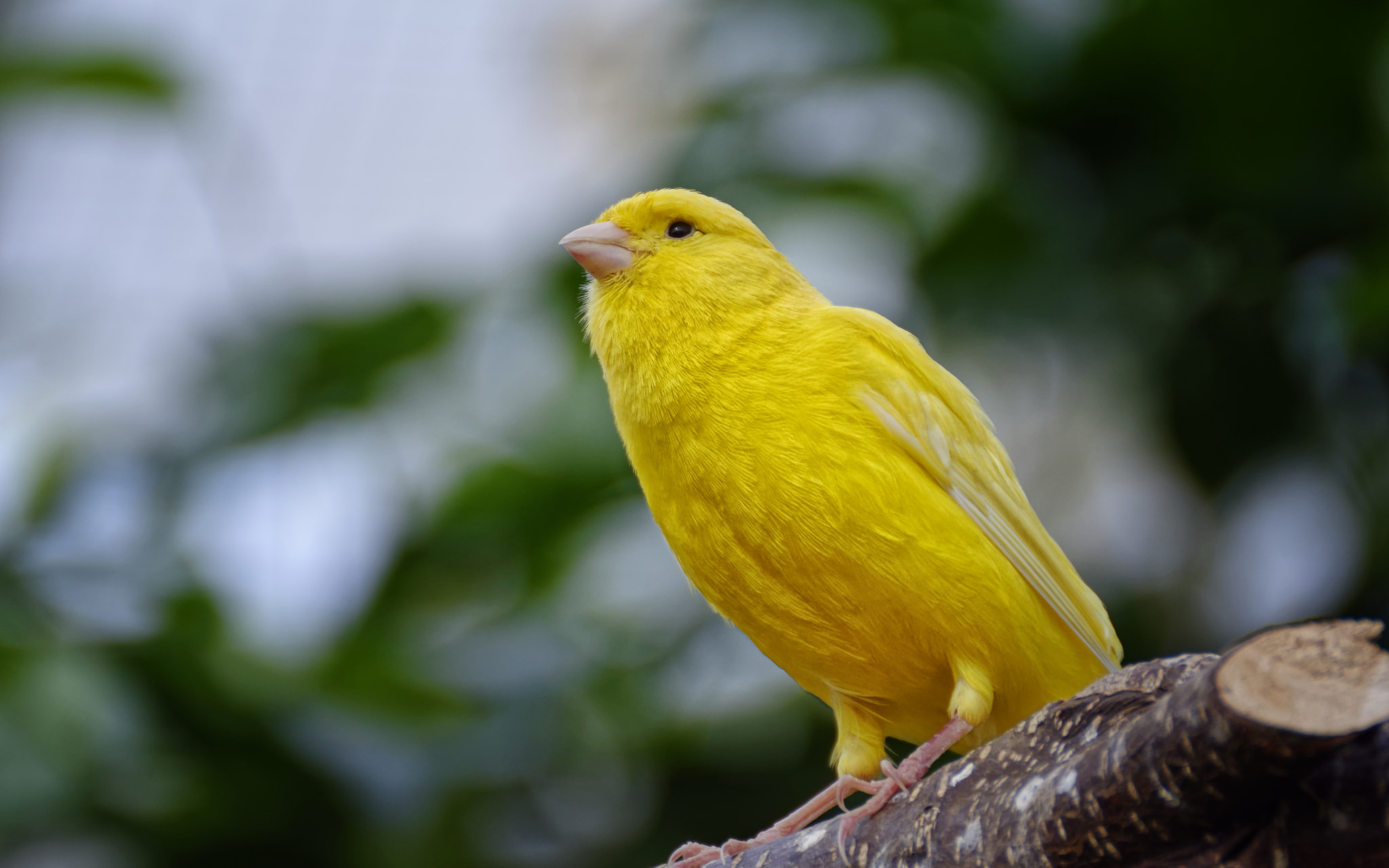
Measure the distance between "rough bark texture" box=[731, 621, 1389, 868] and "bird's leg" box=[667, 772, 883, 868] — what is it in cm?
26

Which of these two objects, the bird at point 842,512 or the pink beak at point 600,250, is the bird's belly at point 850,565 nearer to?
the bird at point 842,512

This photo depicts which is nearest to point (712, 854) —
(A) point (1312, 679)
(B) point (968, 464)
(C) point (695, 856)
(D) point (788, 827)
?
(C) point (695, 856)

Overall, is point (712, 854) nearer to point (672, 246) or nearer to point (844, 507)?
point (844, 507)

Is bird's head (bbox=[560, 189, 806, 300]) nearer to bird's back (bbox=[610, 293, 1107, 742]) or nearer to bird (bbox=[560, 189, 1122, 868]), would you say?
bird (bbox=[560, 189, 1122, 868])

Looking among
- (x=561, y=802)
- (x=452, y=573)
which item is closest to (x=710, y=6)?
(x=452, y=573)

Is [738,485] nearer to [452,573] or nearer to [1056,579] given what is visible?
[1056,579]

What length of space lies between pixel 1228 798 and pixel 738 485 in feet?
2.52

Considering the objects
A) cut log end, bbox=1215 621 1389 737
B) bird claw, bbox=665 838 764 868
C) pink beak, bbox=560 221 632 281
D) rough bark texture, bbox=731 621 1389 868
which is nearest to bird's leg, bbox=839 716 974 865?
rough bark texture, bbox=731 621 1389 868

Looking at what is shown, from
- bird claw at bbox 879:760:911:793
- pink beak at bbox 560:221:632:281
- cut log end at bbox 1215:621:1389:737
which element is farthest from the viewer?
pink beak at bbox 560:221:632:281

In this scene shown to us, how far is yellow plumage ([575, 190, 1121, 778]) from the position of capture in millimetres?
1663

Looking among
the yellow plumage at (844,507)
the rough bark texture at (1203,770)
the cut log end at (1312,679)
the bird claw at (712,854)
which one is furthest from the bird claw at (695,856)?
the cut log end at (1312,679)

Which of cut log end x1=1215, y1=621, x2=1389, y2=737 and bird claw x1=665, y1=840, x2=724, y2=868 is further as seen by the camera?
bird claw x1=665, y1=840, x2=724, y2=868

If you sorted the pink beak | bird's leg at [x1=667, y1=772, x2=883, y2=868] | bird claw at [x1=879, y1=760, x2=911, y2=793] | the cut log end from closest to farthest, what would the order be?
the cut log end < bird claw at [x1=879, y1=760, x2=911, y2=793] < bird's leg at [x1=667, y1=772, x2=883, y2=868] < the pink beak

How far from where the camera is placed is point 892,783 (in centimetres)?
158
